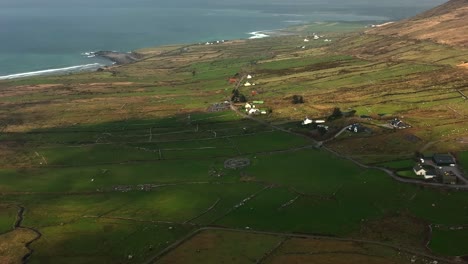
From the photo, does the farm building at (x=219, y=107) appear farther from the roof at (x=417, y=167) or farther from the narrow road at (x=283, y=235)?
the narrow road at (x=283, y=235)

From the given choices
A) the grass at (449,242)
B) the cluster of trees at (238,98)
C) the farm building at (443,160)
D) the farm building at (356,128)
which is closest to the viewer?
the grass at (449,242)

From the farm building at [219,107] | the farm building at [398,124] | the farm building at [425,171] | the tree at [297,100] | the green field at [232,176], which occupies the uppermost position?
the farm building at [398,124]

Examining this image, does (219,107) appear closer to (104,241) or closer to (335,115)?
(335,115)

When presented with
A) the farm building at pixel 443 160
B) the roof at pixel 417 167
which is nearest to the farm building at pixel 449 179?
the roof at pixel 417 167

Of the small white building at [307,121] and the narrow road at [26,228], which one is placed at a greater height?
the small white building at [307,121]

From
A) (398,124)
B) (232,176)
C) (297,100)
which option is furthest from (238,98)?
(232,176)

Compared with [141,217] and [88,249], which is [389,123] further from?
[88,249]

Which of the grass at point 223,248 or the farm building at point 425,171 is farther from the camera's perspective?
the farm building at point 425,171
